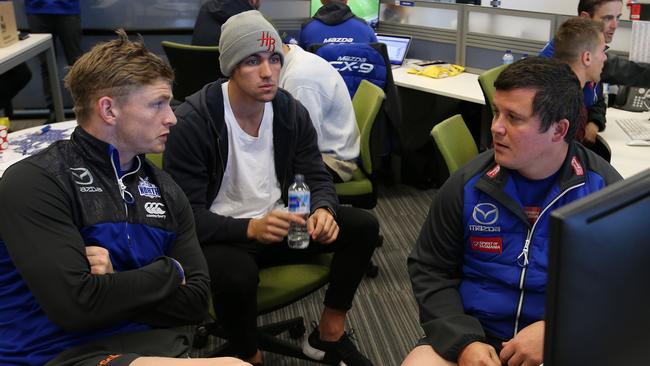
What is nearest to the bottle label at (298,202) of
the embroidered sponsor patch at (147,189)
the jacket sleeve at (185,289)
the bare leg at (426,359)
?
the jacket sleeve at (185,289)

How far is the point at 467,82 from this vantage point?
4.01 metres

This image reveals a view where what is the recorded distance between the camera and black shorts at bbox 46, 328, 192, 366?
1397 mm

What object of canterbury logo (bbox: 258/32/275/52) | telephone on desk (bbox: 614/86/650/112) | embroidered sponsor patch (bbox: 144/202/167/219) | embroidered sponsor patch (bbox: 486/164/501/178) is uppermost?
canterbury logo (bbox: 258/32/275/52)

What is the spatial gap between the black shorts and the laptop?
10.7ft

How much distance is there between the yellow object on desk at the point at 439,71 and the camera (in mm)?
4156

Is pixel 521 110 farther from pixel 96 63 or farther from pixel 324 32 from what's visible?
pixel 324 32

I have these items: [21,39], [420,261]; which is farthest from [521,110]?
[21,39]

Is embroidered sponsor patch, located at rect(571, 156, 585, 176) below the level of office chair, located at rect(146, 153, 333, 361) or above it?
above

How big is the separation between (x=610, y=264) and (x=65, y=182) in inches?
45.3

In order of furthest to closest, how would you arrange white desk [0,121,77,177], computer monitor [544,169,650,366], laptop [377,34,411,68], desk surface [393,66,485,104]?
1. laptop [377,34,411,68]
2. desk surface [393,66,485,104]
3. white desk [0,121,77,177]
4. computer monitor [544,169,650,366]

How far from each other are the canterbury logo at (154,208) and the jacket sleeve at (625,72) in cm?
204

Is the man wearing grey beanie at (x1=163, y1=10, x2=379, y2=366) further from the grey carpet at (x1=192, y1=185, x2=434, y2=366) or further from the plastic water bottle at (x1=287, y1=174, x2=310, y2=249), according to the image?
the grey carpet at (x1=192, y1=185, x2=434, y2=366)

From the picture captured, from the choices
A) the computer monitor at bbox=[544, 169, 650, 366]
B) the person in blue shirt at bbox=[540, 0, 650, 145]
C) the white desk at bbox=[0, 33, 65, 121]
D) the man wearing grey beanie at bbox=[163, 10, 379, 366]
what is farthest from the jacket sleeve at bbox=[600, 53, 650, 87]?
the white desk at bbox=[0, 33, 65, 121]

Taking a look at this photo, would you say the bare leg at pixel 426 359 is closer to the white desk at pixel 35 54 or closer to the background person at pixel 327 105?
the background person at pixel 327 105
